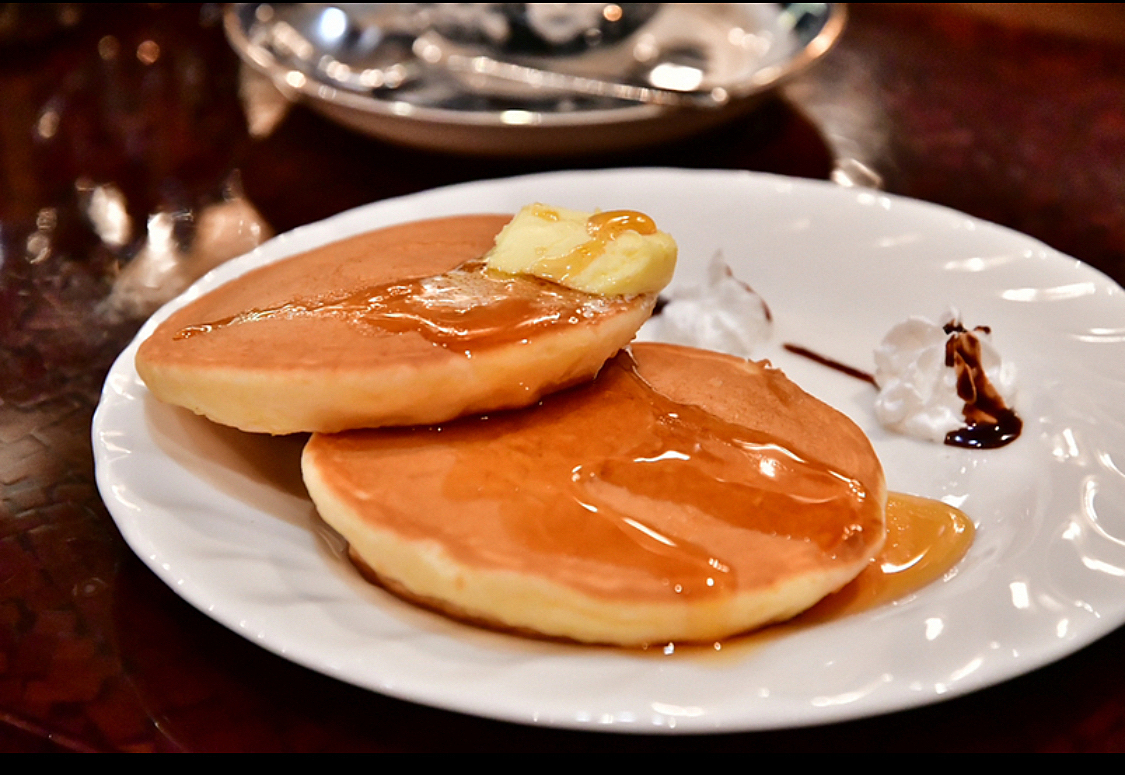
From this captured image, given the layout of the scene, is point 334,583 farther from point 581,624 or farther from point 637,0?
point 637,0

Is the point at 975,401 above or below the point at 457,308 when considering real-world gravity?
below

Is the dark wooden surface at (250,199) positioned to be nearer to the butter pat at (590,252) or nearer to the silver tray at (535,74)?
the silver tray at (535,74)

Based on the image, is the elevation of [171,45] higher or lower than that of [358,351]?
lower

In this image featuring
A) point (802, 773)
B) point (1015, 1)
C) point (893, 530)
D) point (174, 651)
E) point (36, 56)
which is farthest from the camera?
point (1015, 1)

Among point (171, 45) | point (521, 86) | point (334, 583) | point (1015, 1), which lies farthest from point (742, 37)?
point (334, 583)

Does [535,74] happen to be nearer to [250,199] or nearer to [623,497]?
[250,199]

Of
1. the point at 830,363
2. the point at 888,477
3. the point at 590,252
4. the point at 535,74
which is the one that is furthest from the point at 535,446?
the point at 535,74

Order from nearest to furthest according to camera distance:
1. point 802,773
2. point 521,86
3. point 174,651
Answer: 1. point 802,773
2. point 174,651
3. point 521,86
